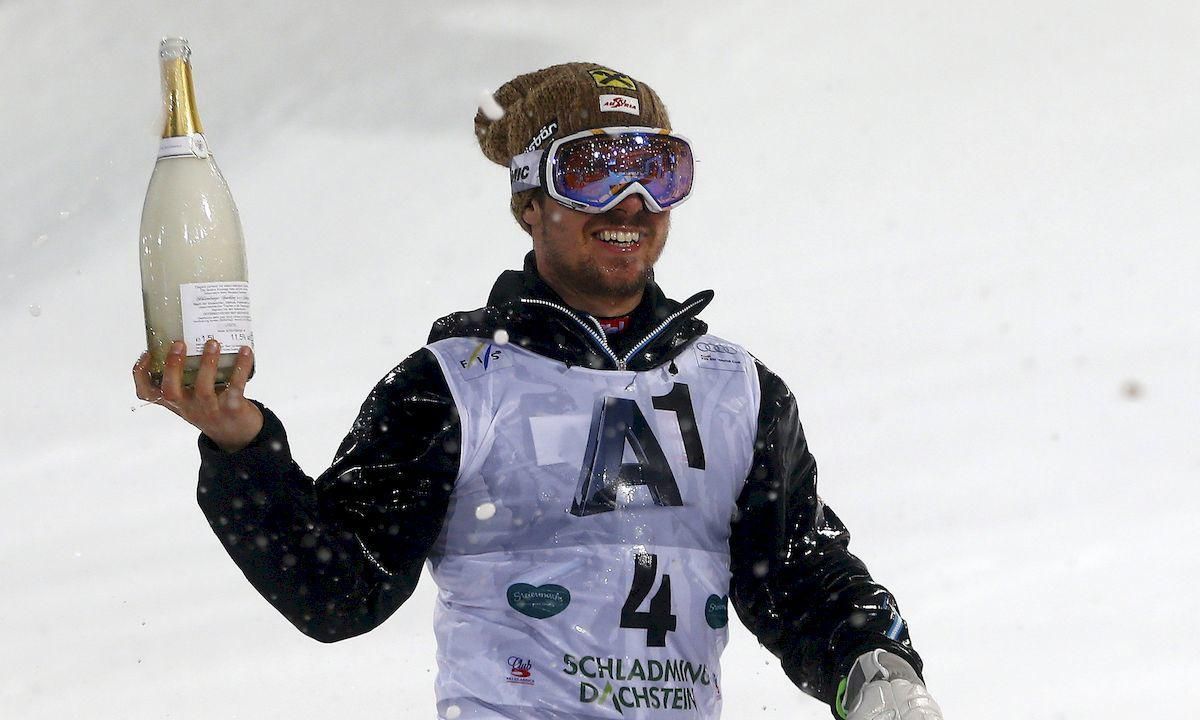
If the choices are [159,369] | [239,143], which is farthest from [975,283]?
[159,369]

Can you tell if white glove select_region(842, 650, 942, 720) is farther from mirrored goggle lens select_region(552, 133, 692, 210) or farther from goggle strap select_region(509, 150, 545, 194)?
goggle strap select_region(509, 150, 545, 194)

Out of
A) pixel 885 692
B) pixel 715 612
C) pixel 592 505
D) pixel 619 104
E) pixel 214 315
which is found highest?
pixel 619 104

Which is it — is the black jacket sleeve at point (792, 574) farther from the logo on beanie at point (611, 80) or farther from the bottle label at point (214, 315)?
the bottle label at point (214, 315)

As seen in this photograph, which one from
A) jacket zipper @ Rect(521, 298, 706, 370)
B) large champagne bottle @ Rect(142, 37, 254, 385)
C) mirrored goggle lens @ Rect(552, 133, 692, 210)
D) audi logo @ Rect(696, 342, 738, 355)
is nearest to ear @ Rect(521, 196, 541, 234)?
mirrored goggle lens @ Rect(552, 133, 692, 210)

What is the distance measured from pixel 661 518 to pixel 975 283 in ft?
15.4

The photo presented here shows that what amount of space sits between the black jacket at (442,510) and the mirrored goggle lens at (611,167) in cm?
20

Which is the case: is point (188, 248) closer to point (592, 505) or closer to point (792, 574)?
point (592, 505)

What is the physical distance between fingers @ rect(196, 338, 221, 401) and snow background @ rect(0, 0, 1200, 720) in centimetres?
310

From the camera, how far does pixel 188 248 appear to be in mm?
2062

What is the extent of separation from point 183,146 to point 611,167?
881 mm

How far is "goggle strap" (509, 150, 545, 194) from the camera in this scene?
9.45 feet

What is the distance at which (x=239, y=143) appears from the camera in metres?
6.24

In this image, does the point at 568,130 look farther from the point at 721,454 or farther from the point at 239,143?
the point at 239,143

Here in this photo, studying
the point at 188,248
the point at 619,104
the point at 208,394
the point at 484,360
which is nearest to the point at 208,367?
the point at 208,394
